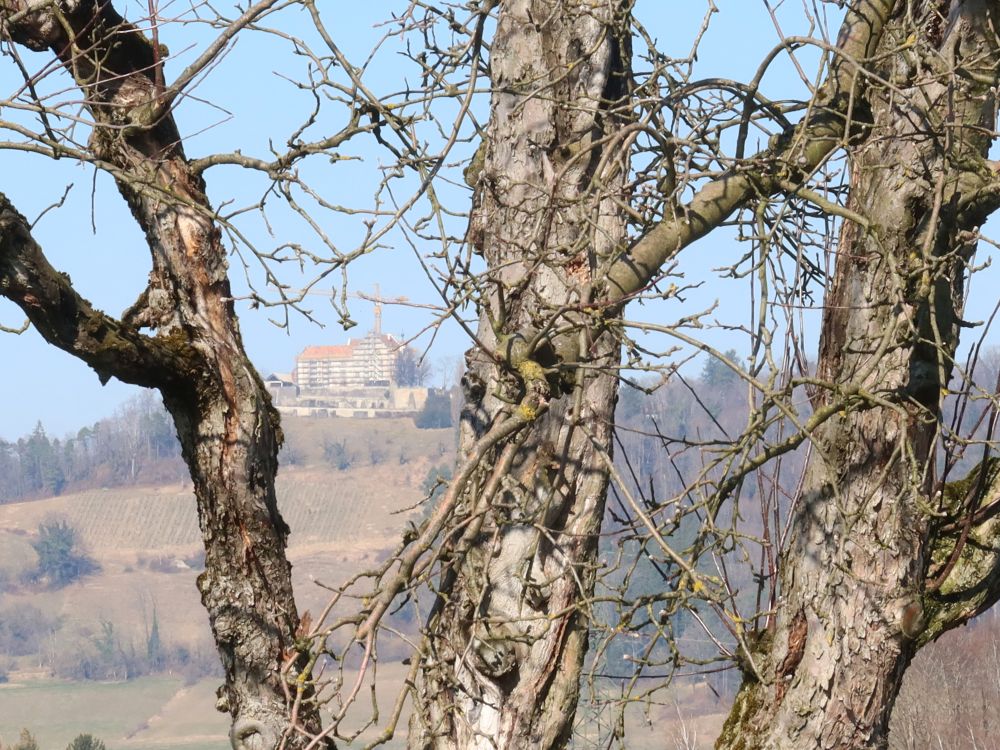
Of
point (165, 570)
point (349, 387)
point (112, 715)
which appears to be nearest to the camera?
point (112, 715)

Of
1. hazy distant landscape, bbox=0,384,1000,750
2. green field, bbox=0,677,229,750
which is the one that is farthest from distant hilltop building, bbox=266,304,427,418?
green field, bbox=0,677,229,750

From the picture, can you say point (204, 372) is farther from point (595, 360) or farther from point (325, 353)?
point (325, 353)

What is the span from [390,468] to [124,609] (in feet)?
110

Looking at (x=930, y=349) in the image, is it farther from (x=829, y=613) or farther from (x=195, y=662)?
(x=195, y=662)

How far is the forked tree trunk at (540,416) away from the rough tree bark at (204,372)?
596 mm

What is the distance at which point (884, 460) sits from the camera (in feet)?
11.5

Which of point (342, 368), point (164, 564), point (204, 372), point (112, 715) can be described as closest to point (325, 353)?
point (342, 368)

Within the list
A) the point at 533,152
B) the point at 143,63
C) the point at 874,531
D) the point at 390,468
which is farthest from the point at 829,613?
the point at 390,468

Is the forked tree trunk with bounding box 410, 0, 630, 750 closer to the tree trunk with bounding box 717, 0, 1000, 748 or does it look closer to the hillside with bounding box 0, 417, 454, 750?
the tree trunk with bounding box 717, 0, 1000, 748

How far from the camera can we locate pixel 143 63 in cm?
413

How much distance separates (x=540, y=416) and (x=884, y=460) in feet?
3.40

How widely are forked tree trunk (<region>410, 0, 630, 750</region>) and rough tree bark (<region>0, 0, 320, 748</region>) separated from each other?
60 cm

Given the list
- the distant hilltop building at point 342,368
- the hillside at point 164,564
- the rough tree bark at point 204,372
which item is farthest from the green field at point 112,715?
the rough tree bark at point 204,372

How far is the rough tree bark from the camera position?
382 cm
